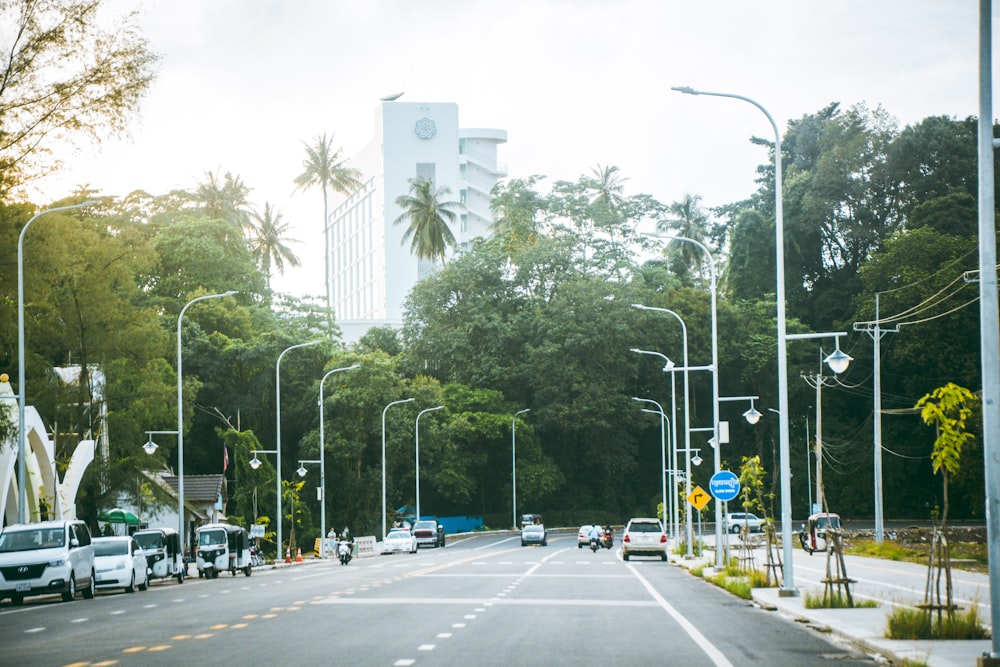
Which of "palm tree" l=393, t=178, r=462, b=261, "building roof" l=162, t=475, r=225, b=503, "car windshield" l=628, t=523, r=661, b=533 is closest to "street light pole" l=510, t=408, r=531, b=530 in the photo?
"palm tree" l=393, t=178, r=462, b=261

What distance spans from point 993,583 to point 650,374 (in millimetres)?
84439

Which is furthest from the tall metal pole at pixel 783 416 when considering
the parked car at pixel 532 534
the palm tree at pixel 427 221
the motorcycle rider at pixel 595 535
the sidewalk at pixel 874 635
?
the palm tree at pixel 427 221

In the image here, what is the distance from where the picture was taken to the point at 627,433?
316ft

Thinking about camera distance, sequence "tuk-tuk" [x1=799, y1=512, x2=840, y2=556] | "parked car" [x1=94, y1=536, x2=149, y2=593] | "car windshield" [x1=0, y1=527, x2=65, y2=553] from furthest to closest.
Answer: "tuk-tuk" [x1=799, y1=512, x2=840, y2=556], "parked car" [x1=94, y1=536, x2=149, y2=593], "car windshield" [x1=0, y1=527, x2=65, y2=553]

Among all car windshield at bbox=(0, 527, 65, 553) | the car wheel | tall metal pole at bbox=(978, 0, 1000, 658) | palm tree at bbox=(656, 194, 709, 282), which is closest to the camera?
tall metal pole at bbox=(978, 0, 1000, 658)

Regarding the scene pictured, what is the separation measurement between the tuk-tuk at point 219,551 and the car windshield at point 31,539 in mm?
13295

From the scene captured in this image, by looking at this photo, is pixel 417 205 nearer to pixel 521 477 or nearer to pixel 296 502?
pixel 521 477

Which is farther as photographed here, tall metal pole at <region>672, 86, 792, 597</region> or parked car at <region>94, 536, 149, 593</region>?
parked car at <region>94, 536, 149, 593</region>

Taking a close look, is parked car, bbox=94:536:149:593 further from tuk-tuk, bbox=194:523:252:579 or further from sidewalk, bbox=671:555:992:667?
sidewalk, bbox=671:555:992:667

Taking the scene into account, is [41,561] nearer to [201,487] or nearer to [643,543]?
[643,543]

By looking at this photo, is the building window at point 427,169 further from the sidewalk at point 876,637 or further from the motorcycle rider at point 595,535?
the sidewalk at point 876,637

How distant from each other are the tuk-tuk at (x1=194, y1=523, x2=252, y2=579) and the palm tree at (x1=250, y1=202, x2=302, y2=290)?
55.1 meters

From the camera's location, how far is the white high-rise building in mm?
113062

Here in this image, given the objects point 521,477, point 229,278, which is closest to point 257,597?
point 229,278
